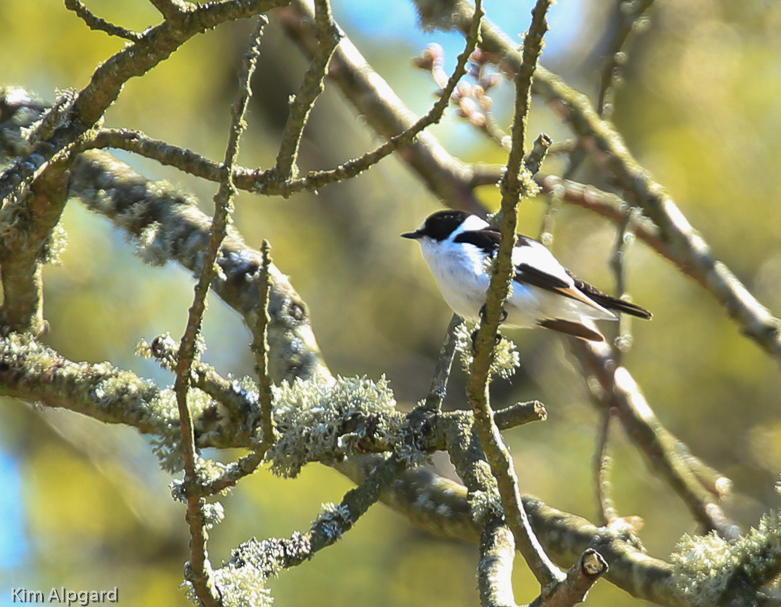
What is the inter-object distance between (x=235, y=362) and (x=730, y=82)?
386 cm

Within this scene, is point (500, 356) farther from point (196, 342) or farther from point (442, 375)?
point (196, 342)

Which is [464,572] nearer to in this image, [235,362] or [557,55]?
[235,362]

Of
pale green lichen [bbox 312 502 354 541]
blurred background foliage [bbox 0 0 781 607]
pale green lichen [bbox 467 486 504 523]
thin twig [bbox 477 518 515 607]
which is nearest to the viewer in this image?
thin twig [bbox 477 518 515 607]

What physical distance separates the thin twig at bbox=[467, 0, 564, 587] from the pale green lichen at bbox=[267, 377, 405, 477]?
594mm

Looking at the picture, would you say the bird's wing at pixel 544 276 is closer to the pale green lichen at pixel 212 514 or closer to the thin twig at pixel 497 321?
the thin twig at pixel 497 321

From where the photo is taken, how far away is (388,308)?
251 inches

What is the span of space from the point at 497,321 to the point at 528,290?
58.9 inches

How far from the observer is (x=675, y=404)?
5.18 m

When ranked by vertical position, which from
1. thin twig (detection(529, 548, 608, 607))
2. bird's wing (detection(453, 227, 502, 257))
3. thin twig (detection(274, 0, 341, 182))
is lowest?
thin twig (detection(529, 548, 608, 607))

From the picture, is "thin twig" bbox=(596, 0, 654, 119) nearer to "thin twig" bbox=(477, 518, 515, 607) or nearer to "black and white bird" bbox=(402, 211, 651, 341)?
"black and white bird" bbox=(402, 211, 651, 341)

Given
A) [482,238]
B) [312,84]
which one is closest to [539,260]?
[482,238]

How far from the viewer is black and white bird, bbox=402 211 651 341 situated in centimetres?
308

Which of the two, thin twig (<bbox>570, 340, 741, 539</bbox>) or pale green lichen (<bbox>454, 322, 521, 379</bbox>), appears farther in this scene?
thin twig (<bbox>570, 340, 741, 539</bbox>)

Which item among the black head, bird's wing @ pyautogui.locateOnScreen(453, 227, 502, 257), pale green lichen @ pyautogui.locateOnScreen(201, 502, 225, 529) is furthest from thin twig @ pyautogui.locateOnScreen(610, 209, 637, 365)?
pale green lichen @ pyautogui.locateOnScreen(201, 502, 225, 529)
